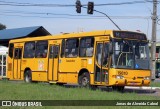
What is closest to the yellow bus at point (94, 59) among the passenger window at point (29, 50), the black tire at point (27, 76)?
the passenger window at point (29, 50)

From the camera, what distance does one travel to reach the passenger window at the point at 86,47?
22.0 metres

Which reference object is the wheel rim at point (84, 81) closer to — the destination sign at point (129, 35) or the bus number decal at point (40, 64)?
the destination sign at point (129, 35)

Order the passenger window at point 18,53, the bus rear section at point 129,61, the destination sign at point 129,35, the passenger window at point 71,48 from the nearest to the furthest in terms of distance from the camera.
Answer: the bus rear section at point 129,61
the destination sign at point 129,35
the passenger window at point 71,48
the passenger window at point 18,53

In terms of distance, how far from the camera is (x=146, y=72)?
21406 millimetres

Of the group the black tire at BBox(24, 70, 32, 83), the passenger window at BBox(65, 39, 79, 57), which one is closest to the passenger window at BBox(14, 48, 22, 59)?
the black tire at BBox(24, 70, 32, 83)

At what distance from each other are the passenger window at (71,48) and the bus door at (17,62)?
582 cm

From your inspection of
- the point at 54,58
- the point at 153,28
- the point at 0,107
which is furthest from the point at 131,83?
the point at 153,28

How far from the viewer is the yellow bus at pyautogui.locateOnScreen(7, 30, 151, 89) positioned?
20.6m

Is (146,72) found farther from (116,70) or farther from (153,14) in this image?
(153,14)

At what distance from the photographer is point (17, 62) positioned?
29000 mm

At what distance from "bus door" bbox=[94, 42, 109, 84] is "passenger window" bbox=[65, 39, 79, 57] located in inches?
70.7

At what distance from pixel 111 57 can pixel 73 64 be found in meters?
3.19

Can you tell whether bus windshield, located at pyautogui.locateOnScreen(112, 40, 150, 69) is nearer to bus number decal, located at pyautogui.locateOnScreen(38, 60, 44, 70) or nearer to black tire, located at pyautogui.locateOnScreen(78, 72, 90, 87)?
black tire, located at pyautogui.locateOnScreen(78, 72, 90, 87)

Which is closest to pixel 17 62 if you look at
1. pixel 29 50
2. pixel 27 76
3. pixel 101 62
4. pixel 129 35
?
pixel 27 76
